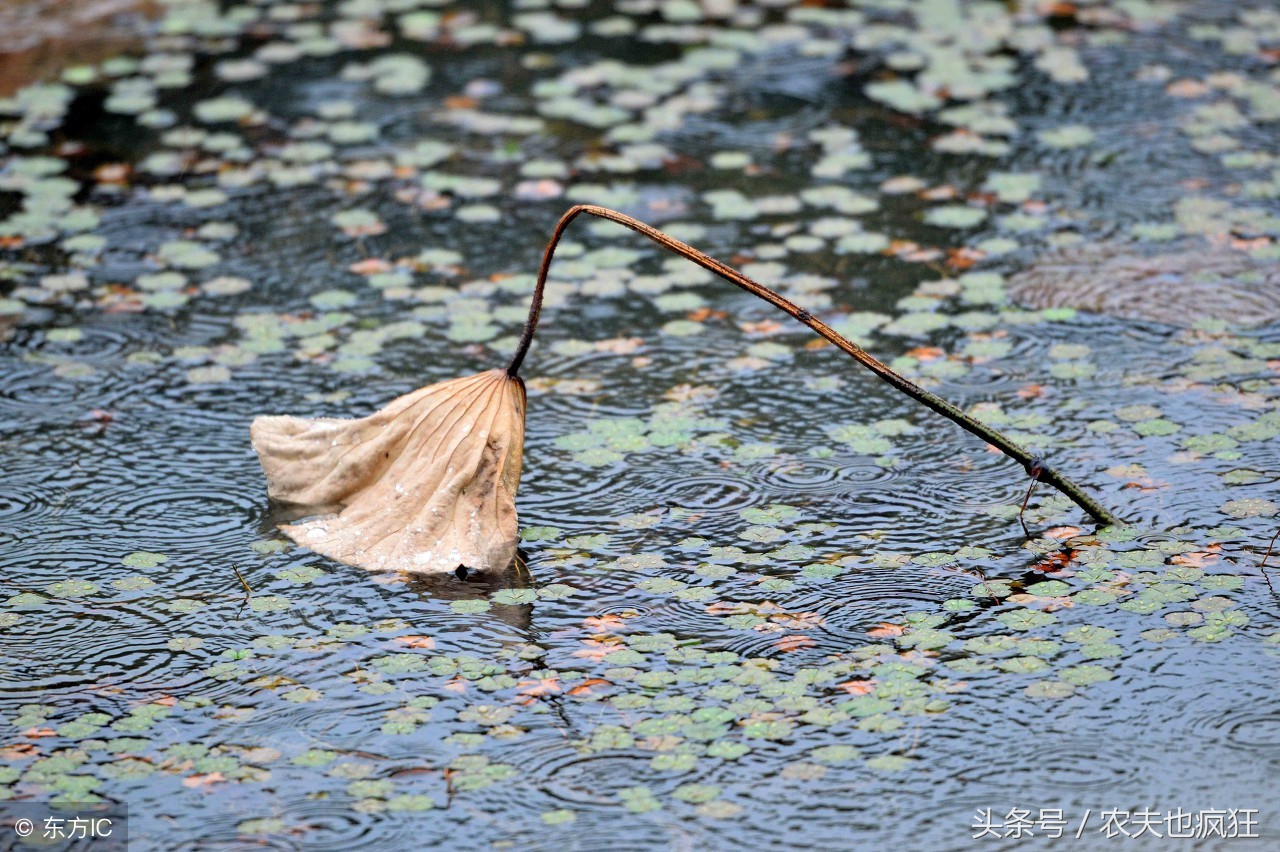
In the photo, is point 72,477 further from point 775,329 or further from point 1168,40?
point 1168,40

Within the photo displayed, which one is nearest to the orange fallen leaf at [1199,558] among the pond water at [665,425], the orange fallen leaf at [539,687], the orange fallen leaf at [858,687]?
the pond water at [665,425]

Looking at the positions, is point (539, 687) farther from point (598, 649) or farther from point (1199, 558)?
point (1199, 558)

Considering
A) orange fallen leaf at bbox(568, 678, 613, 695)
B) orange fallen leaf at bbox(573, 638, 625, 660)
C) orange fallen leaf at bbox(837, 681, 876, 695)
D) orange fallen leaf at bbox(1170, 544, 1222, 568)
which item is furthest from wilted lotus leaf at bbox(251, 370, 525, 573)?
orange fallen leaf at bbox(1170, 544, 1222, 568)

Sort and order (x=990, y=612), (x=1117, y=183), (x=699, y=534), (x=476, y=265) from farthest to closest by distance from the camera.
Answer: (x=1117, y=183) < (x=476, y=265) < (x=699, y=534) < (x=990, y=612)

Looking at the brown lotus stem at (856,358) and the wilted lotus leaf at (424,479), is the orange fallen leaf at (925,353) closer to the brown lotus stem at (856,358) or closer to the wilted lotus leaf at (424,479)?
the brown lotus stem at (856,358)

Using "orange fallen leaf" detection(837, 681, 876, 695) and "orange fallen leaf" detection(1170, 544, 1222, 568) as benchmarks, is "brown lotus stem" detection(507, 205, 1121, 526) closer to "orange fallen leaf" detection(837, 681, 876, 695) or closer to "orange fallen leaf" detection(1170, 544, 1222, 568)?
"orange fallen leaf" detection(1170, 544, 1222, 568)

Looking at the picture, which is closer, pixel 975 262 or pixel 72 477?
pixel 72 477

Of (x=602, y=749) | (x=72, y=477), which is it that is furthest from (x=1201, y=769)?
(x=72, y=477)

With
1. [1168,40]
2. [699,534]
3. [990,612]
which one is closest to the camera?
[990,612]
